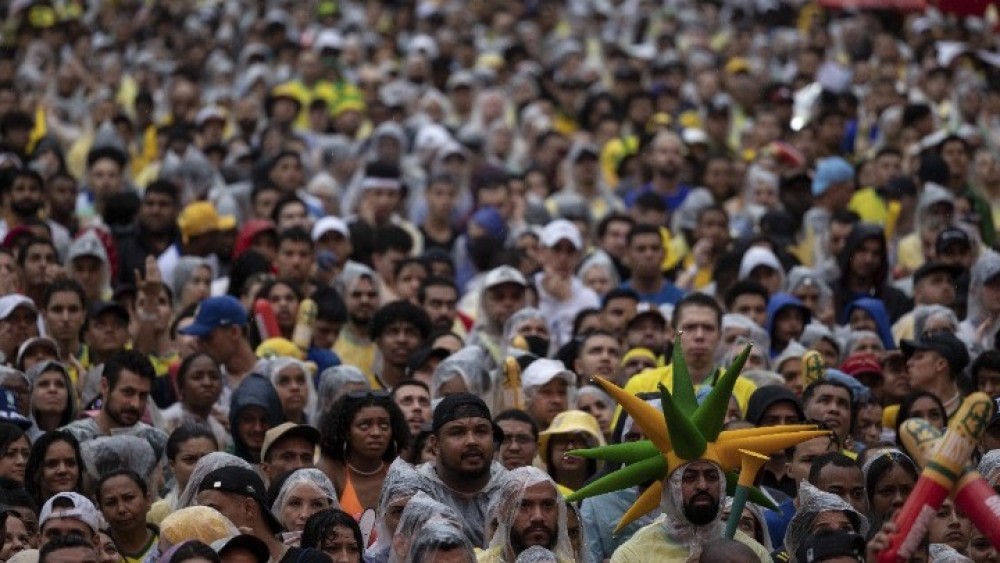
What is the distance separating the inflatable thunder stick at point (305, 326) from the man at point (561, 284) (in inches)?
59.7

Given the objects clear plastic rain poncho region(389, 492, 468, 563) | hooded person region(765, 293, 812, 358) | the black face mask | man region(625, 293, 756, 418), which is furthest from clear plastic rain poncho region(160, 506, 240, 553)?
hooded person region(765, 293, 812, 358)

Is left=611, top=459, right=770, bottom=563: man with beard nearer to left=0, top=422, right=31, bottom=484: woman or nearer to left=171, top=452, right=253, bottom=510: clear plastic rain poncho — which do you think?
left=171, top=452, right=253, bottom=510: clear plastic rain poncho

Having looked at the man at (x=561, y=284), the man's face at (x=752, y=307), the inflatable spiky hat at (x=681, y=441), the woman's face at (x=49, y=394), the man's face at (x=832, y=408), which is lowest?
the man at (x=561, y=284)

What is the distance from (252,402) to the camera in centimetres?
1183

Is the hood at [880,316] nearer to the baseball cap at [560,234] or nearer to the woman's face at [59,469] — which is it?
the baseball cap at [560,234]

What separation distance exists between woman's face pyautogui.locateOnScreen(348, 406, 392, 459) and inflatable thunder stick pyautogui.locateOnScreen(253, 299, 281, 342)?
2410 mm

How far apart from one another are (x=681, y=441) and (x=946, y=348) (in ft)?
12.5

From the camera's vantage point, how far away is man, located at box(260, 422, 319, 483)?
11.2 m

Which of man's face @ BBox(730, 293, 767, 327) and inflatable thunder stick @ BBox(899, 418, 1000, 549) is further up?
inflatable thunder stick @ BBox(899, 418, 1000, 549)

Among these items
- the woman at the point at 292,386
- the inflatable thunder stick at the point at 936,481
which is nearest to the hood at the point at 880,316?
the woman at the point at 292,386

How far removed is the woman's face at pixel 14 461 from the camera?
10.9 m

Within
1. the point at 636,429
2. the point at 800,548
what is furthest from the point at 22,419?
the point at 800,548

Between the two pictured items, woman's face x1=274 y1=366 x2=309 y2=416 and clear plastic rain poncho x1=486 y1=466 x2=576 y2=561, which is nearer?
clear plastic rain poncho x1=486 y1=466 x2=576 y2=561

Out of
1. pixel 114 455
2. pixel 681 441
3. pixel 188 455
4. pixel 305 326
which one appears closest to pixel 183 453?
pixel 188 455
